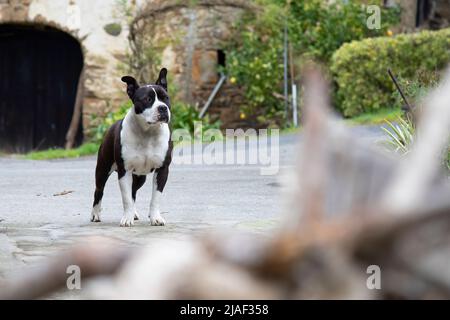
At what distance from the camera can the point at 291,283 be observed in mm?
1045

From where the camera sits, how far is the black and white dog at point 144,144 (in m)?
7.30

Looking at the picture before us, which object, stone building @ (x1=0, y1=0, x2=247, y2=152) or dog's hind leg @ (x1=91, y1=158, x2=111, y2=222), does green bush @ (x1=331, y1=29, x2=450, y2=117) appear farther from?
dog's hind leg @ (x1=91, y1=158, x2=111, y2=222)

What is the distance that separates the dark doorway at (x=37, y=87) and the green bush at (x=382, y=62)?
5.45 meters

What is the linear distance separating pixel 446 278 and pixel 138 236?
5456mm

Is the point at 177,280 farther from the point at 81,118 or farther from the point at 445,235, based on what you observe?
the point at 81,118

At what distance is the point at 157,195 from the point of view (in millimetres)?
7332

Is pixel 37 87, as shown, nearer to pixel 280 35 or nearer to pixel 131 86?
pixel 280 35

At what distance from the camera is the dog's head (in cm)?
729

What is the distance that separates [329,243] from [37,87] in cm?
1992

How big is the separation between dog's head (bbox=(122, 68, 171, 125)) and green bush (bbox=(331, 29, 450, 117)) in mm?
10427

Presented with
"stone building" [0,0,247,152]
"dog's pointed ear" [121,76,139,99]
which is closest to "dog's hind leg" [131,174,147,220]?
"dog's pointed ear" [121,76,139,99]

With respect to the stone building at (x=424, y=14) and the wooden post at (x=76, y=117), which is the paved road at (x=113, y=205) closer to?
the wooden post at (x=76, y=117)
